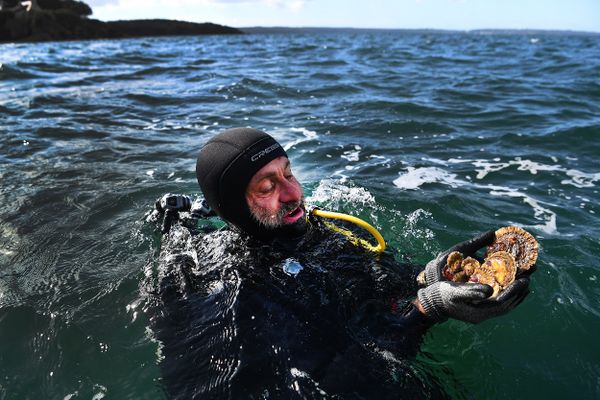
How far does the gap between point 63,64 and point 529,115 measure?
66.6ft

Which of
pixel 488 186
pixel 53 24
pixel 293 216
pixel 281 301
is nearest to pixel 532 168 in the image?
pixel 488 186

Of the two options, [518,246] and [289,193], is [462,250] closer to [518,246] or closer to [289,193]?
[518,246]

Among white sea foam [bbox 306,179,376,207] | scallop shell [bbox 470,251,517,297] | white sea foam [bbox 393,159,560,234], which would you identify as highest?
scallop shell [bbox 470,251,517,297]

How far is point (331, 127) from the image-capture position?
9281 millimetres

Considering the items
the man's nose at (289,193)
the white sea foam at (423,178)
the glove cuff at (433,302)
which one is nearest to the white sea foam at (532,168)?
the white sea foam at (423,178)

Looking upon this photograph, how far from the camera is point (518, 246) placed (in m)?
2.58

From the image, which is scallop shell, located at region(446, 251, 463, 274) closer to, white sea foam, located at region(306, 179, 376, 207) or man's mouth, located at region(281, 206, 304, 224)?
man's mouth, located at region(281, 206, 304, 224)

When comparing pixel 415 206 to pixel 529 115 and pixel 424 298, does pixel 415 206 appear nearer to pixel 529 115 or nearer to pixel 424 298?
pixel 424 298

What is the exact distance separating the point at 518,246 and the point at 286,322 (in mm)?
1506

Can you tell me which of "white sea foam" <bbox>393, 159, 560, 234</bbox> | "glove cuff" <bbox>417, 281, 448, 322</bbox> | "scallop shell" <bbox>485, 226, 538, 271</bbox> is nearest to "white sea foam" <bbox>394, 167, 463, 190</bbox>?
"white sea foam" <bbox>393, 159, 560, 234</bbox>

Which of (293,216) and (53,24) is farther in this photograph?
(53,24)

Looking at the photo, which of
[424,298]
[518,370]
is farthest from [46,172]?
[518,370]

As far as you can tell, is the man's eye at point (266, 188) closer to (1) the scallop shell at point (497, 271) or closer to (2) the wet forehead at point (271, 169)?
(2) the wet forehead at point (271, 169)

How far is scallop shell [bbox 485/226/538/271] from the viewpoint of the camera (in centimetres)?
247
